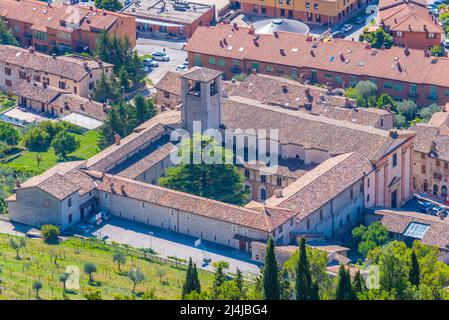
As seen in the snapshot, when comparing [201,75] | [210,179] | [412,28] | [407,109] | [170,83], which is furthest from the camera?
[412,28]

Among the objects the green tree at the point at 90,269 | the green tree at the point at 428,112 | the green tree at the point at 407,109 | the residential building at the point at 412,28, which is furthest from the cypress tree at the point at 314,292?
the residential building at the point at 412,28

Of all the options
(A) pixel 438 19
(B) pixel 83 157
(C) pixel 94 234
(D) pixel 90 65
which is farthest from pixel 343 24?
(C) pixel 94 234

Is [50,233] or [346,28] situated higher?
[346,28]

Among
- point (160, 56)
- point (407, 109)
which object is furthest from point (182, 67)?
point (407, 109)

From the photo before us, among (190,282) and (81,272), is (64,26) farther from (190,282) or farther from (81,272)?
(190,282)

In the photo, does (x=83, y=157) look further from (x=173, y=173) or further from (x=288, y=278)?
(x=288, y=278)

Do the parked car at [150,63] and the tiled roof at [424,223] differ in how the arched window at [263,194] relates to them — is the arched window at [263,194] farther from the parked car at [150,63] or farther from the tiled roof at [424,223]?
the parked car at [150,63]
